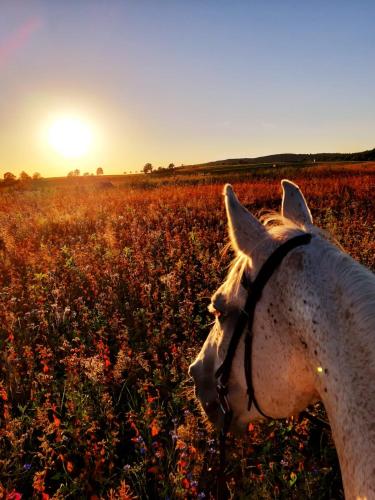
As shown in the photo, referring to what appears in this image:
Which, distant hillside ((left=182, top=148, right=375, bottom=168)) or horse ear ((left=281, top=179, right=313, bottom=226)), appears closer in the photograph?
horse ear ((left=281, top=179, right=313, bottom=226))

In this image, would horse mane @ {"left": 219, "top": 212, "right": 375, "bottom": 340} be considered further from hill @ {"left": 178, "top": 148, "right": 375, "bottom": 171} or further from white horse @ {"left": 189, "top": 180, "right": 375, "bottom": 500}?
hill @ {"left": 178, "top": 148, "right": 375, "bottom": 171}

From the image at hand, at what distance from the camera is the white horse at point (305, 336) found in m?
1.06

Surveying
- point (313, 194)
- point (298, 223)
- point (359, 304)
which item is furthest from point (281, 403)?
point (313, 194)

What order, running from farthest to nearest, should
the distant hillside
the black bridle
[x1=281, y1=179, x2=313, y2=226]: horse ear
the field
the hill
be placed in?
the distant hillside, the hill, the field, [x1=281, y1=179, x2=313, y2=226]: horse ear, the black bridle

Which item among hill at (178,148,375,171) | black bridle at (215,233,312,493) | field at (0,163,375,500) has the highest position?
hill at (178,148,375,171)

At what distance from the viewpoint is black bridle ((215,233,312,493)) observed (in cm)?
143

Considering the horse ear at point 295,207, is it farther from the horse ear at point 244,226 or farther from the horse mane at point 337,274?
the horse ear at point 244,226

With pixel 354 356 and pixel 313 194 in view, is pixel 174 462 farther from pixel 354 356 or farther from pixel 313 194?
pixel 313 194

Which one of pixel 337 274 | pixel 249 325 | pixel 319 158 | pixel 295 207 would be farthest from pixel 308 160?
pixel 337 274

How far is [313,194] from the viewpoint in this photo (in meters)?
14.8

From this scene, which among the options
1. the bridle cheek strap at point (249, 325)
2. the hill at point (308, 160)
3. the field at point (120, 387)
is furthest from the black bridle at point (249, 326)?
the hill at point (308, 160)

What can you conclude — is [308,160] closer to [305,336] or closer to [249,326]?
[249,326]

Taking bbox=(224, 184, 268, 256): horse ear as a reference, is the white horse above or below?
below

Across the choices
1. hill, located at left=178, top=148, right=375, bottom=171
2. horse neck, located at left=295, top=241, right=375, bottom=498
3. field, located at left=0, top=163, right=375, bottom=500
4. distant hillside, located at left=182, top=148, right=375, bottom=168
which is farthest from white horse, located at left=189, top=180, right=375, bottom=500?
distant hillside, located at left=182, top=148, right=375, bottom=168
